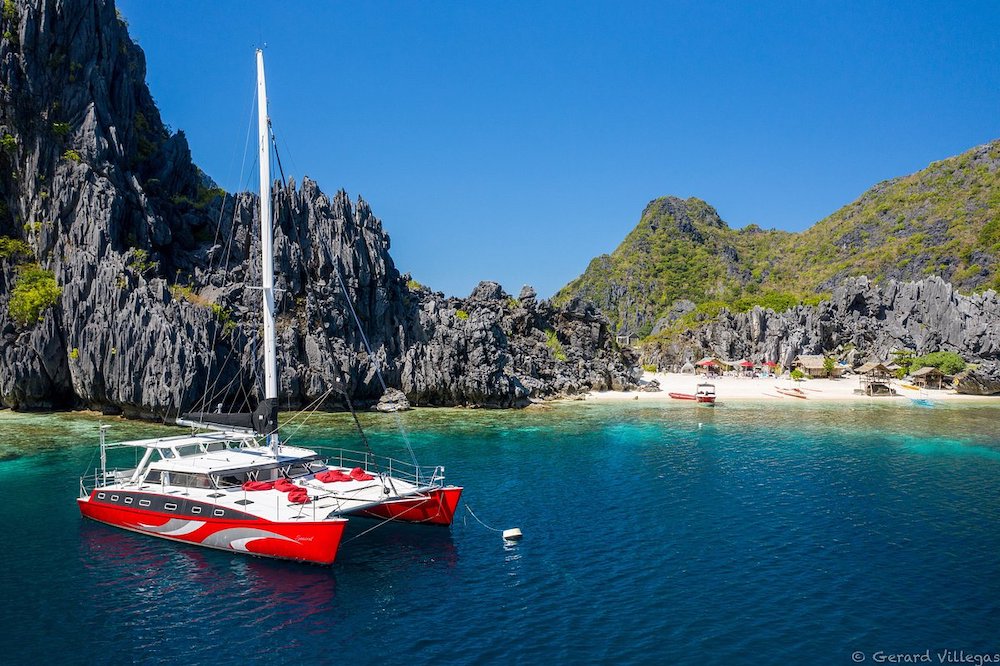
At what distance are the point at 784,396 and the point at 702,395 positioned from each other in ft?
50.8

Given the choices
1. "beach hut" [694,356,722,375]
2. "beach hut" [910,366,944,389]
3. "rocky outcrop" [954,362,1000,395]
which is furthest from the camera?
"beach hut" [694,356,722,375]

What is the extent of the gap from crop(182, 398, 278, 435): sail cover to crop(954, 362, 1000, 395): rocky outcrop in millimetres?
99348

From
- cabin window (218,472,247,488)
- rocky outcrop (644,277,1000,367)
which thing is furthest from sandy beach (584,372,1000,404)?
cabin window (218,472,247,488)

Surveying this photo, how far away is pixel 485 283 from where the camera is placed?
106312mm

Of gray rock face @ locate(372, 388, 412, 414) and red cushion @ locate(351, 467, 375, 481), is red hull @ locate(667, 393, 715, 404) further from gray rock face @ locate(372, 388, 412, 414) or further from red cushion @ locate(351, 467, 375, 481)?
red cushion @ locate(351, 467, 375, 481)

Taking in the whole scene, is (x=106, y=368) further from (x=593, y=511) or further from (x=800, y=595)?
(x=800, y=595)

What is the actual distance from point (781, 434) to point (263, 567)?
4808cm

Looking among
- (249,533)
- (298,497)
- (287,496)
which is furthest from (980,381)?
(249,533)

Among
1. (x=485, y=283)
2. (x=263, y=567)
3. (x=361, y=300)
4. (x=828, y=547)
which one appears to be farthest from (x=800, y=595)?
(x=485, y=283)

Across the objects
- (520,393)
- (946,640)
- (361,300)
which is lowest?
(946,640)

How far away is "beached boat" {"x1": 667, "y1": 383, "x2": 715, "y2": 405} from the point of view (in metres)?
85.3

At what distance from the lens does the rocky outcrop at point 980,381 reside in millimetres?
90562

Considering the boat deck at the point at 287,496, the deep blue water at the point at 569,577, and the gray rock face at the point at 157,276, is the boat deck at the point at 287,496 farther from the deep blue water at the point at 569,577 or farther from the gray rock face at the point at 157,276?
the gray rock face at the point at 157,276

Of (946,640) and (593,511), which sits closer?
(946,640)
